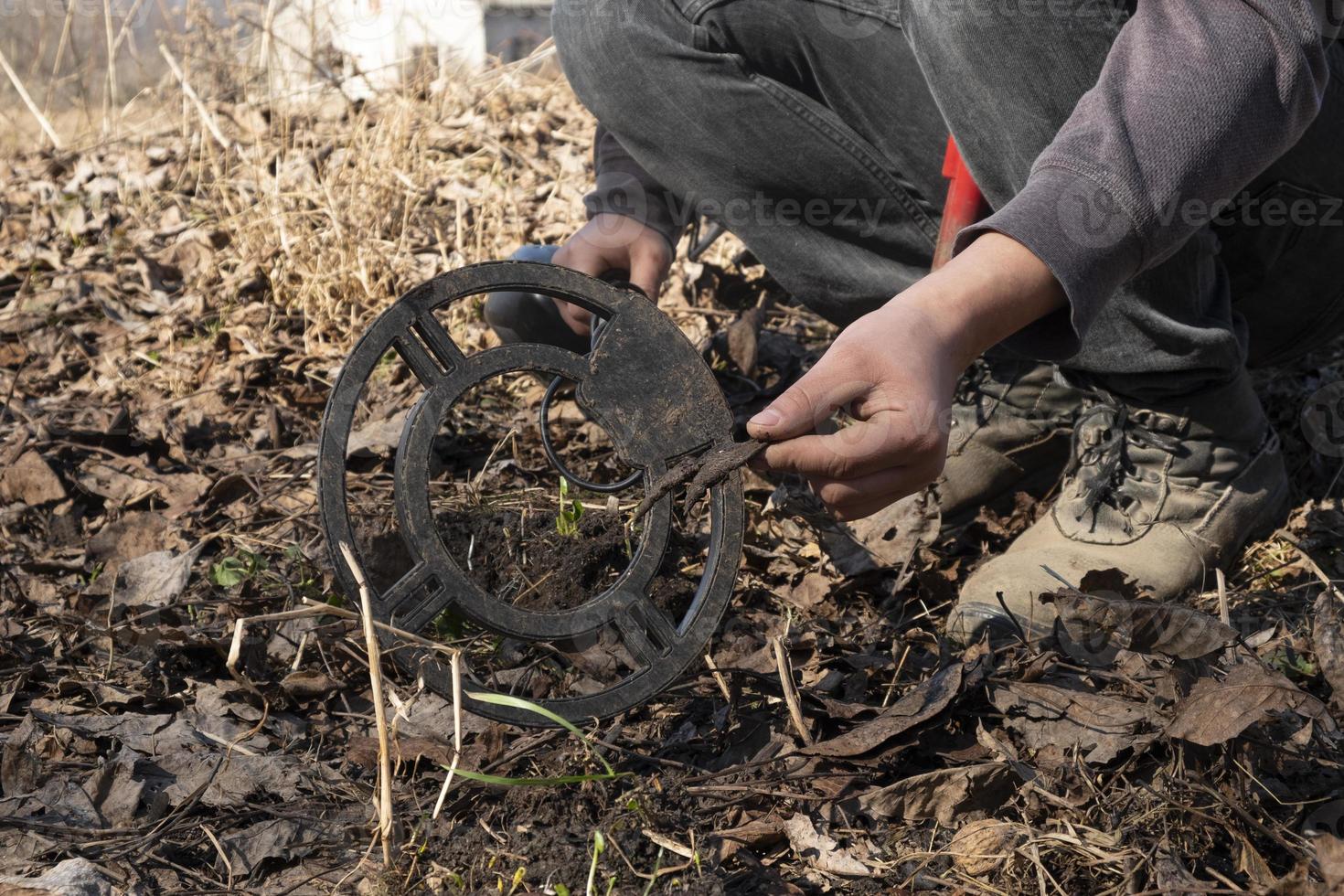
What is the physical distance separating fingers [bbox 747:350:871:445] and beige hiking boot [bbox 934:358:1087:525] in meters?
1.03

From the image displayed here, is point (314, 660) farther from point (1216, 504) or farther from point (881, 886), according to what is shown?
point (1216, 504)

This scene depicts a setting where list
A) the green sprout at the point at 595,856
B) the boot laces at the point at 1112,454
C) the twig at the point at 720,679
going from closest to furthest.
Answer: the green sprout at the point at 595,856 < the twig at the point at 720,679 < the boot laces at the point at 1112,454

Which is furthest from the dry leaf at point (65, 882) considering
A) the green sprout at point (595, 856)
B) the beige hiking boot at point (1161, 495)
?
the beige hiking boot at point (1161, 495)

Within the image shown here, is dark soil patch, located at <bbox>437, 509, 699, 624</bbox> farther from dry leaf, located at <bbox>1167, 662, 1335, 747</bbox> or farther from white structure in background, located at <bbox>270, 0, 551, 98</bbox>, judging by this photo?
white structure in background, located at <bbox>270, 0, 551, 98</bbox>

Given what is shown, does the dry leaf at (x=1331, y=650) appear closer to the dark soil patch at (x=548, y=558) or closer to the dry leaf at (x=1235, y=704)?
the dry leaf at (x=1235, y=704)

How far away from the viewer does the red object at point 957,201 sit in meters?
2.09

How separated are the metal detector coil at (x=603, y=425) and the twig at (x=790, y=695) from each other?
0.11 metres

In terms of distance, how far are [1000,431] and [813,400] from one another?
1.12 m

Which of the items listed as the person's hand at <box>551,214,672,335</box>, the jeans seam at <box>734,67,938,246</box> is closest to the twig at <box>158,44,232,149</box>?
the person's hand at <box>551,214,672,335</box>

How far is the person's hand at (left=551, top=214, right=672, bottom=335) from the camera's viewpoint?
7.74ft

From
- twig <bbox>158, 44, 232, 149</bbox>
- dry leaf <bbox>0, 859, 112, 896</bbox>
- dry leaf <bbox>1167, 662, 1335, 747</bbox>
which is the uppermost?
twig <bbox>158, 44, 232, 149</bbox>

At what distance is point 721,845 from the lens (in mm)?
1439

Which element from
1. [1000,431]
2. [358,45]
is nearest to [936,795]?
[1000,431]

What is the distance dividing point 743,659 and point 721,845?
1.44 feet
